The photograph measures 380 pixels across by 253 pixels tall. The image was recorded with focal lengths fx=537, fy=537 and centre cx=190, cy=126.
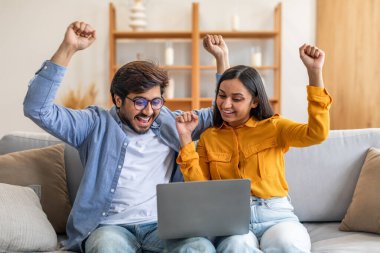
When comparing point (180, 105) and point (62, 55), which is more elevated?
point (62, 55)

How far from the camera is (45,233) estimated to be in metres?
1.84

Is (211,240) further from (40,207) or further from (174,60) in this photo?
(174,60)

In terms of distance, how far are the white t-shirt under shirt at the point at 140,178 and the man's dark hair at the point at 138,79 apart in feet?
0.51

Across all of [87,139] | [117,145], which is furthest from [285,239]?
[87,139]

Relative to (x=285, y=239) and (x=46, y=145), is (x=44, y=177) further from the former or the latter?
(x=285, y=239)

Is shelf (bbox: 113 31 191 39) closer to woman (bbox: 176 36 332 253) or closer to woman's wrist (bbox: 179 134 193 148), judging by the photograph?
woman (bbox: 176 36 332 253)

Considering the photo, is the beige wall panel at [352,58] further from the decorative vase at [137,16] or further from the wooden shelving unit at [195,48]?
the decorative vase at [137,16]

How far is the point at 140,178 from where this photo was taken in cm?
193

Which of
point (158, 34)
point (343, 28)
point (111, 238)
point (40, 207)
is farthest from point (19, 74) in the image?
point (111, 238)

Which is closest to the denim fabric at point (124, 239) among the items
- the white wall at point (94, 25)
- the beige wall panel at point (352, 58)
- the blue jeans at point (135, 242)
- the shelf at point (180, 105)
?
the blue jeans at point (135, 242)

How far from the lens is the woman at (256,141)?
5.89 feet

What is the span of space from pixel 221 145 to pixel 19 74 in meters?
3.96

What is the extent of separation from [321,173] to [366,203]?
237 millimetres

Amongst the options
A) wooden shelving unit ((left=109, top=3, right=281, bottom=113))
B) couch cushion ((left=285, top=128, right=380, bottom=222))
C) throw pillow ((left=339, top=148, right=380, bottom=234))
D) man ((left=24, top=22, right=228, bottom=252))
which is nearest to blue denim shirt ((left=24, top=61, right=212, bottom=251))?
man ((left=24, top=22, right=228, bottom=252))
